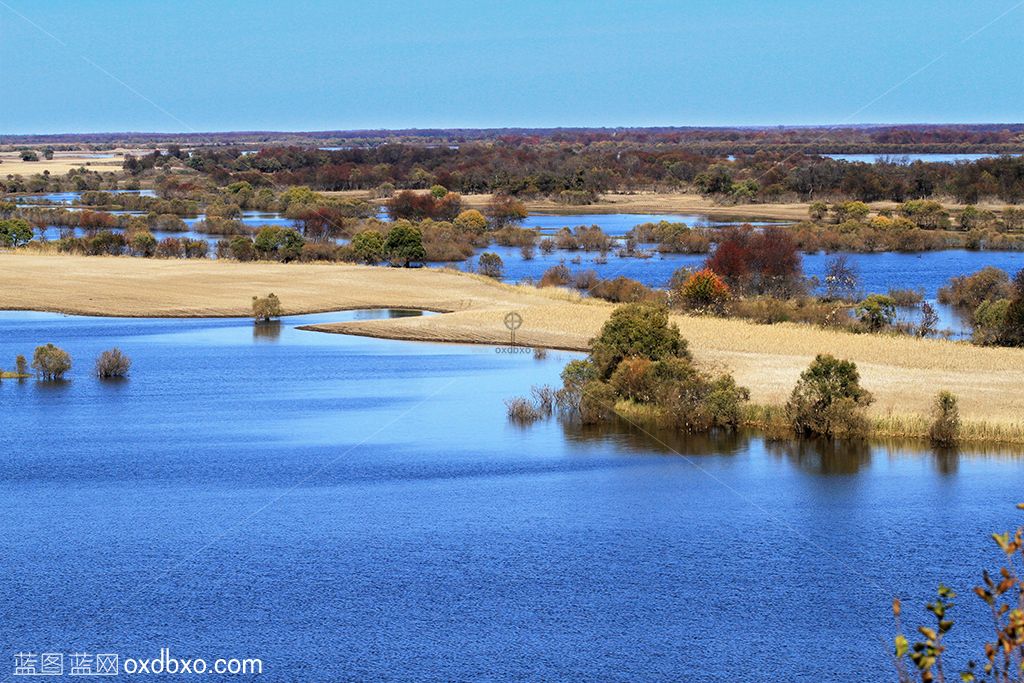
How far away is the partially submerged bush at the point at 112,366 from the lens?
138 ft

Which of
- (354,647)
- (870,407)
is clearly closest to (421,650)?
(354,647)

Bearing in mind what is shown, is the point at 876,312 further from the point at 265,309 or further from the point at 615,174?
the point at 615,174

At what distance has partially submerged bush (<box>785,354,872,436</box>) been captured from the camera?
109 ft

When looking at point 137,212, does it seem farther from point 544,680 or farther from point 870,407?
point 544,680

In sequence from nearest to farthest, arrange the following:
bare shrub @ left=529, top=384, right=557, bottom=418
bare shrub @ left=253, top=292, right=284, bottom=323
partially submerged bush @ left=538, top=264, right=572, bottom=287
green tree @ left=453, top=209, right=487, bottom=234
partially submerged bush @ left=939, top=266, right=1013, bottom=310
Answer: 1. bare shrub @ left=529, top=384, right=557, bottom=418
2. partially submerged bush @ left=939, top=266, right=1013, bottom=310
3. bare shrub @ left=253, top=292, right=284, bottom=323
4. partially submerged bush @ left=538, top=264, right=572, bottom=287
5. green tree @ left=453, top=209, right=487, bottom=234

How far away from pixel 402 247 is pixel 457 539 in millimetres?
52077

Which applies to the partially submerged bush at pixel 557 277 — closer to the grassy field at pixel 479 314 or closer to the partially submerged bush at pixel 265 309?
the grassy field at pixel 479 314

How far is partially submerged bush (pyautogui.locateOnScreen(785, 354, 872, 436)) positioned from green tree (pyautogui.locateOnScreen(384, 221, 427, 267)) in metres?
43.7

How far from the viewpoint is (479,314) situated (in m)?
55.1

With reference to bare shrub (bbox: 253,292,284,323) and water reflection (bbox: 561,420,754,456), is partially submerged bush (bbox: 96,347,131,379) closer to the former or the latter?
bare shrub (bbox: 253,292,284,323)

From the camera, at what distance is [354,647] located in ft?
61.7

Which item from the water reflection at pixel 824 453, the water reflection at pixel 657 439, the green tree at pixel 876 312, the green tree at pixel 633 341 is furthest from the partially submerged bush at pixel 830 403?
the green tree at pixel 876 312

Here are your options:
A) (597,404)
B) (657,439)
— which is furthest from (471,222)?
(657,439)

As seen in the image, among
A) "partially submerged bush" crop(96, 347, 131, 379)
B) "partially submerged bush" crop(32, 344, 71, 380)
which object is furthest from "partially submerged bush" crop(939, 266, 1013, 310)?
"partially submerged bush" crop(32, 344, 71, 380)
